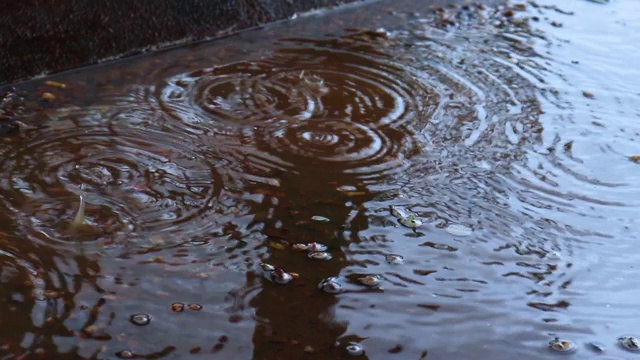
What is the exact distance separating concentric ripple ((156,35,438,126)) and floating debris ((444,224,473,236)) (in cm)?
105

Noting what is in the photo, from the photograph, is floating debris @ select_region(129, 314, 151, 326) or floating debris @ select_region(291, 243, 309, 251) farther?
floating debris @ select_region(291, 243, 309, 251)

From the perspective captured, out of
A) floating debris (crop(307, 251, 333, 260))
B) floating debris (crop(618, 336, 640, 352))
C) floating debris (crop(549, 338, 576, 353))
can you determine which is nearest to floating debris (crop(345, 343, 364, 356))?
floating debris (crop(307, 251, 333, 260))

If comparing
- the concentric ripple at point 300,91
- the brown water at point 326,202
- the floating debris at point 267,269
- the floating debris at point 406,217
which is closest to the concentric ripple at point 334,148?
the brown water at point 326,202

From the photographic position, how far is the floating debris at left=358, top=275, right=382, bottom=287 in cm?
331

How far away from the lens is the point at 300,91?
16.0ft

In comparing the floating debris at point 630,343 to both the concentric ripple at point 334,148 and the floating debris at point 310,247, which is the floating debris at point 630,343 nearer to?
the floating debris at point 310,247

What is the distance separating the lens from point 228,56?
5.30 meters

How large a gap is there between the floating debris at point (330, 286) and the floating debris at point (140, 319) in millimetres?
670

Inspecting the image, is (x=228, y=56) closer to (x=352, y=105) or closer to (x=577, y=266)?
(x=352, y=105)

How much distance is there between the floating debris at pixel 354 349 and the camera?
295cm

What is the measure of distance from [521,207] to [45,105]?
8.16ft

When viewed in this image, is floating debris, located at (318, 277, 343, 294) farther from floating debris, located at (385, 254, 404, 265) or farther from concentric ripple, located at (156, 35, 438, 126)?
concentric ripple, located at (156, 35, 438, 126)

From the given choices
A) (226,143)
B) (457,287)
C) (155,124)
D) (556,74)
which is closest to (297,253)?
(457,287)

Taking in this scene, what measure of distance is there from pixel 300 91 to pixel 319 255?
164cm
